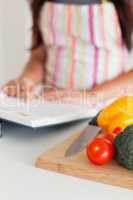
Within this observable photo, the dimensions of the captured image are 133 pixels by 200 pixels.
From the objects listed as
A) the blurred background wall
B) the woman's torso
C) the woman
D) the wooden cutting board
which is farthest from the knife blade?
the blurred background wall

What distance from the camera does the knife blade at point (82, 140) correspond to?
2.45 ft

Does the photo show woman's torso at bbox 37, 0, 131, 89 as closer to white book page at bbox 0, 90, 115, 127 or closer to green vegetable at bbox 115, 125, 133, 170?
white book page at bbox 0, 90, 115, 127

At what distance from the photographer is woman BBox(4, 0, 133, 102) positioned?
118 centimetres

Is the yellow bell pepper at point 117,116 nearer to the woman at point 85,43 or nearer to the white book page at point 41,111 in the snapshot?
the white book page at point 41,111

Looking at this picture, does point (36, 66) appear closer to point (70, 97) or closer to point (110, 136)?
point (70, 97)

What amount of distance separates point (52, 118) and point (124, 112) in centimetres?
15

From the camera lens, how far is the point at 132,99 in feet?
2.55

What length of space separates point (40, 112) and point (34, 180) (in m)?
0.23

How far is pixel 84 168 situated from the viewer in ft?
2.25

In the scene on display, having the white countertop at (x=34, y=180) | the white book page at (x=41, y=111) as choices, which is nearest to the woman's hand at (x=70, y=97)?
the white book page at (x=41, y=111)

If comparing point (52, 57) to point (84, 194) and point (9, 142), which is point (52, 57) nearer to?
point (9, 142)

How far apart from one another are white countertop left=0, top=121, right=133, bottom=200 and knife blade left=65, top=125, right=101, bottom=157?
5cm

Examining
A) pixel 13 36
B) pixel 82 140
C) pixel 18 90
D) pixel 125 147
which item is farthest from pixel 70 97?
pixel 13 36

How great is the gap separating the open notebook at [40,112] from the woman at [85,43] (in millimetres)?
182
